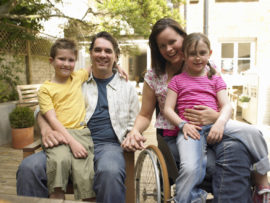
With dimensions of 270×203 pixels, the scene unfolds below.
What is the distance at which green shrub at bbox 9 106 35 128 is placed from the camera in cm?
398

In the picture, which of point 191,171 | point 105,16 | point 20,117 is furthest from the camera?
point 105,16

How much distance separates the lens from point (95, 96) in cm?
187

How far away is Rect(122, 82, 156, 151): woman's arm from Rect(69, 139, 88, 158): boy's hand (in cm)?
26

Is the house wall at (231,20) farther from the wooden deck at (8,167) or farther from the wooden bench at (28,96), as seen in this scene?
the wooden deck at (8,167)

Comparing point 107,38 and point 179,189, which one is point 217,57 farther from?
point 179,189

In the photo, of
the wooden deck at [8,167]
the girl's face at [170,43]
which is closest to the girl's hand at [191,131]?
the girl's face at [170,43]

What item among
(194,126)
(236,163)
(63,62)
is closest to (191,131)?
(194,126)

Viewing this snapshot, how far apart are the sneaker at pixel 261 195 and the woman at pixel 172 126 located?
0.20 ft

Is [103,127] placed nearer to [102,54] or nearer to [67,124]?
[67,124]

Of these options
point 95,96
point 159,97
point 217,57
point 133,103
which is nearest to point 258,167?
point 159,97

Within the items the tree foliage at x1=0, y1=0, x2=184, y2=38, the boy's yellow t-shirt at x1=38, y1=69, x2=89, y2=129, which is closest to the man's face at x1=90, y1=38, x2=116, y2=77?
the boy's yellow t-shirt at x1=38, y1=69, x2=89, y2=129

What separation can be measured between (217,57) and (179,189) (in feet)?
22.6

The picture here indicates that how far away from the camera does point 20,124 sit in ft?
13.2

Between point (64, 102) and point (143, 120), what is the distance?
1.95ft
